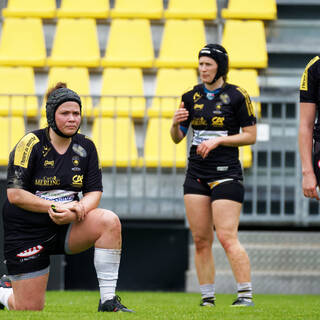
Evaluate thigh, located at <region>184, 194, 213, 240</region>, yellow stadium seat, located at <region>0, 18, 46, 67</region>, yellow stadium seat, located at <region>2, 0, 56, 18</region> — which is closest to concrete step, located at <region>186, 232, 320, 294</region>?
thigh, located at <region>184, 194, 213, 240</region>

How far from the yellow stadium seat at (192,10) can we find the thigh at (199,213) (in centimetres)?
493

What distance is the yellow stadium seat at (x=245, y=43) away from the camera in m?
9.12

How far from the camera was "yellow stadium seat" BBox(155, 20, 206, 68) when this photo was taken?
9242 millimetres

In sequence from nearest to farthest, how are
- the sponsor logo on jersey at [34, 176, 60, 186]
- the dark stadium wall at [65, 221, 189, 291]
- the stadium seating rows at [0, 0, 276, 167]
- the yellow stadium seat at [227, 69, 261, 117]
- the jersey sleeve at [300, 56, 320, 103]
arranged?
the jersey sleeve at [300, 56, 320, 103] < the sponsor logo on jersey at [34, 176, 60, 186] < the dark stadium wall at [65, 221, 189, 291] < the yellow stadium seat at [227, 69, 261, 117] < the stadium seating rows at [0, 0, 276, 167]

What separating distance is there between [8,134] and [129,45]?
2405 mm

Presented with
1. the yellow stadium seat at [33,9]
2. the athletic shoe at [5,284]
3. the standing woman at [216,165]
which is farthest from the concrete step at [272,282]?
the yellow stadium seat at [33,9]

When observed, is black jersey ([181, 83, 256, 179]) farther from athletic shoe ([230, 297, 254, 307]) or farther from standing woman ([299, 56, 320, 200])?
standing woman ([299, 56, 320, 200])

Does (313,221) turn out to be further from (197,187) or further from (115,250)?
(115,250)

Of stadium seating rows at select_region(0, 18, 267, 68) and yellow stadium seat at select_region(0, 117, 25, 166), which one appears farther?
stadium seating rows at select_region(0, 18, 267, 68)

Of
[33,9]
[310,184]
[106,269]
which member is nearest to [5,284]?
[106,269]

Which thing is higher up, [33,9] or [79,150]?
[33,9]

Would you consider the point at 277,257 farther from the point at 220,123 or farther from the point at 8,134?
the point at 8,134

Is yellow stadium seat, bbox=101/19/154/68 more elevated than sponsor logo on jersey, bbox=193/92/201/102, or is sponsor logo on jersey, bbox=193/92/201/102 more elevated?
yellow stadium seat, bbox=101/19/154/68

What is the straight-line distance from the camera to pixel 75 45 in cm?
959
